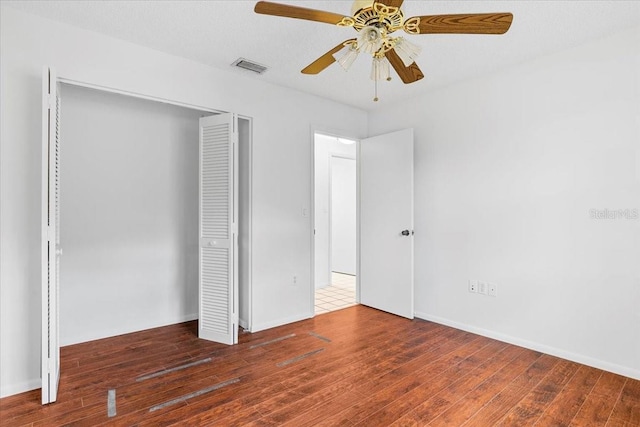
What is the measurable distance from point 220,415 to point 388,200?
110 inches

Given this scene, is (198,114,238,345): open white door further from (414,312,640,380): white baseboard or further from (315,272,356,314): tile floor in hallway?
(414,312,640,380): white baseboard

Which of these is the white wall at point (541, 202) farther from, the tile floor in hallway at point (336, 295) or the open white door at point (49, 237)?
the open white door at point (49, 237)

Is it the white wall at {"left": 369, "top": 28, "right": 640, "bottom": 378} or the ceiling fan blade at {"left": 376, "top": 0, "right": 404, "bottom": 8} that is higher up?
the ceiling fan blade at {"left": 376, "top": 0, "right": 404, "bottom": 8}

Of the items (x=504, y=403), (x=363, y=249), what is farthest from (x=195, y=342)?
(x=504, y=403)

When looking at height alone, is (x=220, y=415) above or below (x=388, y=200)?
below

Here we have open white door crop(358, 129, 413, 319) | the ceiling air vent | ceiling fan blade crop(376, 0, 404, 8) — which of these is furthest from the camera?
open white door crop(358, 129, 413, 319)

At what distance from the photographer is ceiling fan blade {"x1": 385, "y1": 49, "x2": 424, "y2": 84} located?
2.06 meters

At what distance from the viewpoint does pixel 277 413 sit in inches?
80.4

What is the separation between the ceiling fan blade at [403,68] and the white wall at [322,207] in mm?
3135

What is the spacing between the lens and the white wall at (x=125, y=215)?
121 inches

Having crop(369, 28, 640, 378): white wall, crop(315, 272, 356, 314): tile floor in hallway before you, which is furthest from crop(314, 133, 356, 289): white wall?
crop(369, 28, 640, 378): white wall

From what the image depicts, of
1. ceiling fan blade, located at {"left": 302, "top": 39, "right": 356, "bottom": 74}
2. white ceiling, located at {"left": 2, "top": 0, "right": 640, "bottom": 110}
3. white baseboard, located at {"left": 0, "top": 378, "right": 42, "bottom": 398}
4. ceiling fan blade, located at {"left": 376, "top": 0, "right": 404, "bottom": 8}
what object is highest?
white ceiling, located at {"left": 2, "top": 0, "right": 640, "bottom": 110}

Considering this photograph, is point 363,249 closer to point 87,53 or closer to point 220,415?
point 220,415

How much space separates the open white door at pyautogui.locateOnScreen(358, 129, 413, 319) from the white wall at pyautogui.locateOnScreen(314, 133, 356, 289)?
113 centimetres
